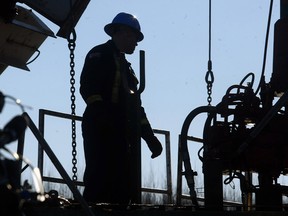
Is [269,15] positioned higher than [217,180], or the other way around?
[269,15]

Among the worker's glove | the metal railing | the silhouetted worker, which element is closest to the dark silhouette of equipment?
the silhouetted worker

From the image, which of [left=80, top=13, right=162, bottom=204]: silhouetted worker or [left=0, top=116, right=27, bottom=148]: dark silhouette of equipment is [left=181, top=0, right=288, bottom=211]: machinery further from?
[left=0, top=116, right=27, bottom=148]: dark silhouette of equipment

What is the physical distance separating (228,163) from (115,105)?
4.09 feet

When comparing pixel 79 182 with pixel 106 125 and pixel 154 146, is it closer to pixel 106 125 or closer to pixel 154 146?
pixel 154 146

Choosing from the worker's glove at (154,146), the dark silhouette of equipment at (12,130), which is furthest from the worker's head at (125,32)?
the dark silhouette of equipment at (12,130)

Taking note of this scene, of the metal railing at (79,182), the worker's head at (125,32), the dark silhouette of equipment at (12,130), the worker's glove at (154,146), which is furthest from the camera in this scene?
the metal railing at (79,182)

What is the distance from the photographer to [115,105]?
7520mm

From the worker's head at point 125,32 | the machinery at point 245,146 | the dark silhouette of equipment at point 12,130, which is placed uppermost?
the worker's head at point 125,32

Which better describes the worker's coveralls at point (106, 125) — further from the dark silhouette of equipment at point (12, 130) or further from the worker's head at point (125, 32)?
the dark silhouette of equipment at point (12, 130)

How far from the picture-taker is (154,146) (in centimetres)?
807

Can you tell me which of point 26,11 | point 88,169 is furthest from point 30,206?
point 26,11

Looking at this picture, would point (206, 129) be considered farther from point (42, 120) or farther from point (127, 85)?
point (42, 120)

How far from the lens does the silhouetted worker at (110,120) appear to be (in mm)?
7352

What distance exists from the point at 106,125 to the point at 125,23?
1007 millimetres
